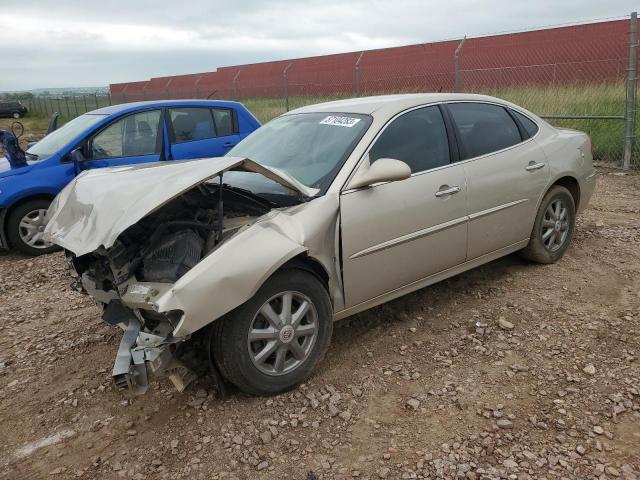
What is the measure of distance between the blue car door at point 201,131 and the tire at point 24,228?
1.72 metres

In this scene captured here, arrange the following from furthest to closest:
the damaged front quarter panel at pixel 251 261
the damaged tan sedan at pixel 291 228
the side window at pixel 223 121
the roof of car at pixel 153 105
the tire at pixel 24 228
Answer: the side window at pixel 223 121 < the roof of car at pixel 153 105 < the tire at pixel 24 228 < the damaged tan sedan at pixel 291 228 < the damaged front quarter panel at pixel 251 261

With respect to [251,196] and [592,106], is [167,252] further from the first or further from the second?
[592,106]

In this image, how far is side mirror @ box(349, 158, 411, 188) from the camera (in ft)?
11.0

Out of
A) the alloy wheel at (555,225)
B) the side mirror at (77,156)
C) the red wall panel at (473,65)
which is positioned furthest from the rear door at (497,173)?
the side mirror at (77,156)

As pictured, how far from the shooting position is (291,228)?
3113 mm

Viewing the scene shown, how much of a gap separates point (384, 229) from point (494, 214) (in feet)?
3.98

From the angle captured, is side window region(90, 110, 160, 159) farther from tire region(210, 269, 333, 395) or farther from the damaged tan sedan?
tire region(210, 269, 333, 395)

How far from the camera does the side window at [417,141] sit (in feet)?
12.2

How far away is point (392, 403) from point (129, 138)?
518 cm

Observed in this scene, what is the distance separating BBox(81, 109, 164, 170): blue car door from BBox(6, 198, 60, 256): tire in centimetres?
70

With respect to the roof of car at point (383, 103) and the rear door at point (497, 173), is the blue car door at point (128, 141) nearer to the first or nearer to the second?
the roof of car at point (383, 103)

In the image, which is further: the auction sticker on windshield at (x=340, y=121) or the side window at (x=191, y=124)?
the side window at (x=191, y=124)

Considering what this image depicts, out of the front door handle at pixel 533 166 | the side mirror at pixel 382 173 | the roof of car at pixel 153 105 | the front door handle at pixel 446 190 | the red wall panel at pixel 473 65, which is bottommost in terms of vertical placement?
the front door handle at pixel 446 190

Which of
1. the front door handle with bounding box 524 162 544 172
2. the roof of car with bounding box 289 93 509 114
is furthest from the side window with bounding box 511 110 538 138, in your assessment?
the roof of car with bounding box 289 93 509 114
